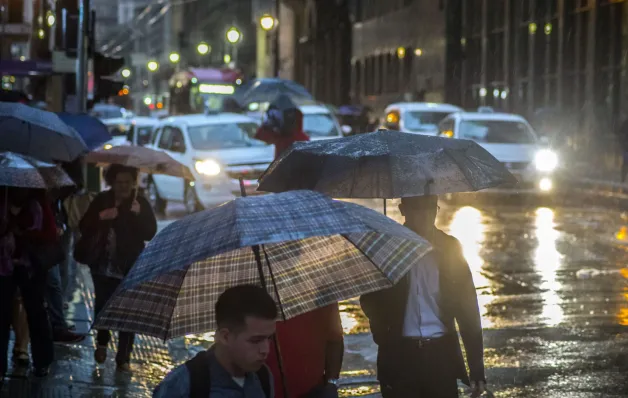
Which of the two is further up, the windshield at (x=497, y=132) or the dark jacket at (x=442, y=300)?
the windshield at (x=497, y=132)

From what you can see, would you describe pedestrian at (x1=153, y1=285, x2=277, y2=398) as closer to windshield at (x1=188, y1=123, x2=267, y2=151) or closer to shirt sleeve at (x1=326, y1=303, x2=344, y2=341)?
shirt sleeve at (x1=326, y1=303, x2=344, y2=341)

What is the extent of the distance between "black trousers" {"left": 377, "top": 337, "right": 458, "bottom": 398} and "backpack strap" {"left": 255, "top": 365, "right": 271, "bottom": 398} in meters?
1.72

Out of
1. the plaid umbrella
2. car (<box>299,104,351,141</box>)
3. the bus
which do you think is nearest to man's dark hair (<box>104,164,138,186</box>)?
the plaid umbrella

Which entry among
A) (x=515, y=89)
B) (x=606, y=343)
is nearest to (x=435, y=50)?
(x=515, y=89)

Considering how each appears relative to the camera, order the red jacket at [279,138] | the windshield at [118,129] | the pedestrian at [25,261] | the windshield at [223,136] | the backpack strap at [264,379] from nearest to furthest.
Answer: the backpack strap at [264,379] < the pedestrian at [25,261] < the red jacket at [279,138] < the windshield at [223,136] < the windshield at [118,129]

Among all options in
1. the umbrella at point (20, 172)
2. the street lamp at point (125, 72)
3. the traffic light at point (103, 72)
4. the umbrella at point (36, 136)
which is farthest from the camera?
the street lamp at point (125, 72)

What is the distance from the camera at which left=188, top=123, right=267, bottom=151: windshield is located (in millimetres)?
21875

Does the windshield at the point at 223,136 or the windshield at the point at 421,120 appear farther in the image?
the windshield at the point at 421,120

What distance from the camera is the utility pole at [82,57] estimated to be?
54.9ft

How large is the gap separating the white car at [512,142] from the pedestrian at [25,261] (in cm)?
1690

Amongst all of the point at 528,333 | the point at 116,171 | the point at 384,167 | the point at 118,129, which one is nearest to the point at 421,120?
the point at 118,129

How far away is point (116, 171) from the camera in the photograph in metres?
9.46

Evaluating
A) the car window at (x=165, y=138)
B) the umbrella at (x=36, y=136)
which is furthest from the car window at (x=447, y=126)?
the umbrella at (x=36, y=136)

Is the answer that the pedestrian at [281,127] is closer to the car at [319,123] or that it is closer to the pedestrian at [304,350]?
the pedestrian at [304,350]
